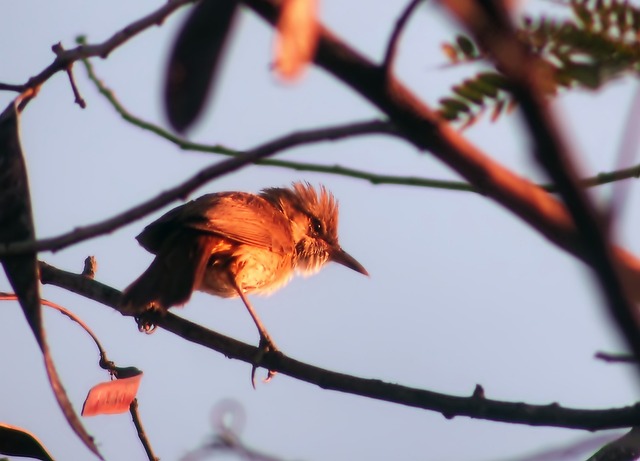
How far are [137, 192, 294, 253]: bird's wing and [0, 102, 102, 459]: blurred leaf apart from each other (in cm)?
432

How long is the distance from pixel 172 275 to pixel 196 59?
4455mm

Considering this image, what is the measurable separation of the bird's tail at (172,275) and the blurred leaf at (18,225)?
302 cm

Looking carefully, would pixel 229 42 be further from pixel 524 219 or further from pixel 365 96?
pixel 524 219

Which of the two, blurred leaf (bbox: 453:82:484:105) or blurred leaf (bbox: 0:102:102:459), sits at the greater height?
blurred leaf (bbox: 453:82:484:105)

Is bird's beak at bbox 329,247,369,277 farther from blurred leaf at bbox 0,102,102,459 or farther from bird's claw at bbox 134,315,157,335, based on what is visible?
blurred leaf at bbox 0,102,102,459

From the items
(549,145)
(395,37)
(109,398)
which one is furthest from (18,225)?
(109,398)

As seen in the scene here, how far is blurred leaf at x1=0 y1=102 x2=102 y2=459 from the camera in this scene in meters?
1.48

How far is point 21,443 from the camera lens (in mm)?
3146

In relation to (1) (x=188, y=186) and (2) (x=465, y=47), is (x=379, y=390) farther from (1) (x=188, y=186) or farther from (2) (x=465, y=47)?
(1) (x=188, y=186)

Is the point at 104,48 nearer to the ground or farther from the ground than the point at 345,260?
nearer to the ground

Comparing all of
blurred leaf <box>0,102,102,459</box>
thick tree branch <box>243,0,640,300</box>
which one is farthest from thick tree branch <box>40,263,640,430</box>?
thick tree branch <box>243,0,640,300</box>

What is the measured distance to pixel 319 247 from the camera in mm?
8406

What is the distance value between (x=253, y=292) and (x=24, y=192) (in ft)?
18.8

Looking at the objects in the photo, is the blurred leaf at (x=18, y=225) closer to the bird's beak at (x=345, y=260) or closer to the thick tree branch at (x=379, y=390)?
the thick tree branch at (x=379, y=390)
